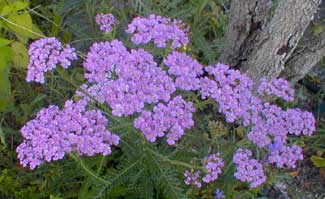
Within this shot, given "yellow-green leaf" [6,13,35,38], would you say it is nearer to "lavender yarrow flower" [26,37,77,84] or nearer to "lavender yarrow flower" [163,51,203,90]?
"lavender yarrow flower" [26,37,77,84]

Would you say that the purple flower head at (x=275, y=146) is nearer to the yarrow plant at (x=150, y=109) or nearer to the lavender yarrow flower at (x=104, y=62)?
the yarrow plant at (x=150, y=109)

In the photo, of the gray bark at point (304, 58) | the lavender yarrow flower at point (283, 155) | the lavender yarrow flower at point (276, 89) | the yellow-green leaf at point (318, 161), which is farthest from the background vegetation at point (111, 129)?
the gray bark at point (304, 58)

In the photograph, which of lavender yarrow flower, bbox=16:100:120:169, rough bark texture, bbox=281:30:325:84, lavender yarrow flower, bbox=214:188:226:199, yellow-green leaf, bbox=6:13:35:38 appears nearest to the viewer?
lavender yarrow flower, bbox=16:100:120:169

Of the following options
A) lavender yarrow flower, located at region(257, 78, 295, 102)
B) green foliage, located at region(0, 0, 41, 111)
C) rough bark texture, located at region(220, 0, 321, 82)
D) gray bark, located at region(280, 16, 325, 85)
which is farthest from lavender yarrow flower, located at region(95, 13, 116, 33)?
gray bark, located at region(280, 16, 325, 85)

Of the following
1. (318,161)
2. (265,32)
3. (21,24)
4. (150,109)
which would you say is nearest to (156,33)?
(150,109)

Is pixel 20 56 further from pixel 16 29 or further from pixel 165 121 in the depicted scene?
pixel 165 121

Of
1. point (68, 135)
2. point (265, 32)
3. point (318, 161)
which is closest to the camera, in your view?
point (68, 135)

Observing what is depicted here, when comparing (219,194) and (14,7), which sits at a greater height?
(14,7)

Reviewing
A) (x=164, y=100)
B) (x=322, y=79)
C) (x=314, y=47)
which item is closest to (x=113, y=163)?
(x=164, y=100)
